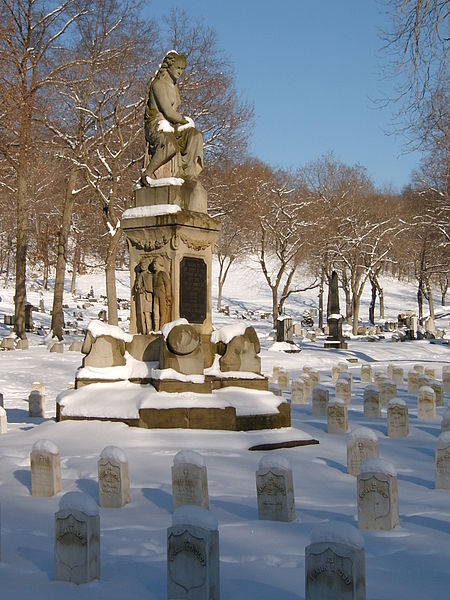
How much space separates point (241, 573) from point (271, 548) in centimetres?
59

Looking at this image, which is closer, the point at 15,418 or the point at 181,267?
the point at 181,267

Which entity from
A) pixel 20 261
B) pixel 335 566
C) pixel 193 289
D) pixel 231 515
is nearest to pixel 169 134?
pixel 193 289

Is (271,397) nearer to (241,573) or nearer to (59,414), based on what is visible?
(59,414)

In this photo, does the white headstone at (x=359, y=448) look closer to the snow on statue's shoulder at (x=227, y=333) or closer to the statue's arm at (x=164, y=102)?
the snow on statue's shoulder at (x=227, y=333)

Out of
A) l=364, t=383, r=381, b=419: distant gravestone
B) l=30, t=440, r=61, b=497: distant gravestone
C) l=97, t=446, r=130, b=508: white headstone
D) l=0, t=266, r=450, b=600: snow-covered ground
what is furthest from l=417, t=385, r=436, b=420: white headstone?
l=30, t=440, r=61, b=497: distant gravestone

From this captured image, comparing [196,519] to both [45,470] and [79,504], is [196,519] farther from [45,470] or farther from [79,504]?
[45,470]

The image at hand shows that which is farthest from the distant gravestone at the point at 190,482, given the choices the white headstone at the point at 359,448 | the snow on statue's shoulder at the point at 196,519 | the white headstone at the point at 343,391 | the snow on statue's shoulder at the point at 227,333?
the white headstone at the point at 343,391

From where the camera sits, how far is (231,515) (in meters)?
6.24

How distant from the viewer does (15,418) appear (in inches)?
585

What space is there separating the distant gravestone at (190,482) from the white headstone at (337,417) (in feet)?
18.6

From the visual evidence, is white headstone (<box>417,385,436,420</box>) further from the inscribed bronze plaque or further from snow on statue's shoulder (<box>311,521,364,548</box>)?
snow on statue's shoulder (<box>311,521,364,548</box>)

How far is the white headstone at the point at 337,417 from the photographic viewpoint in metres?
11.7

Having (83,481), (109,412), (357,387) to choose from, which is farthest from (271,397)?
(357,387)

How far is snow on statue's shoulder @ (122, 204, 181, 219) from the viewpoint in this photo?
465 inches
